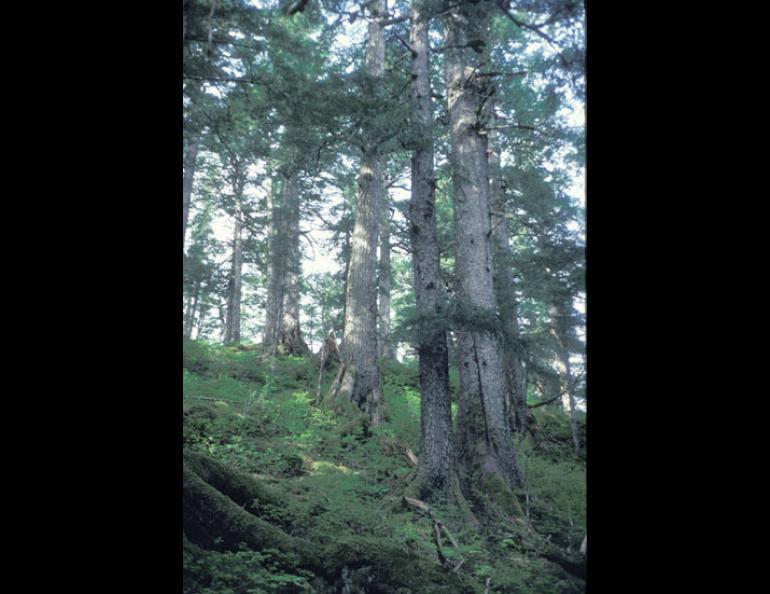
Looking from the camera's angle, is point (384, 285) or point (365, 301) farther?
point (384, 285)

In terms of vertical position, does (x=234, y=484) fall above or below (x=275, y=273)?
below

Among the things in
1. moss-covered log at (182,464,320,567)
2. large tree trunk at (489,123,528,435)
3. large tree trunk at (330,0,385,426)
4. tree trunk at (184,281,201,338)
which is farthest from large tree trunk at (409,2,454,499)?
tree trunk at (184,281,201,338)

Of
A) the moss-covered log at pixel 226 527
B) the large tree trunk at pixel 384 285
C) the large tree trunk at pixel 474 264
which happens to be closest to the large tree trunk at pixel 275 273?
the large tree trunk at pixel 384 285

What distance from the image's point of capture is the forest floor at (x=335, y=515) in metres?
4.61

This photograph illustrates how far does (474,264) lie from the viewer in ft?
26.7

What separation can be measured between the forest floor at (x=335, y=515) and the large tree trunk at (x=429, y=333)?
2.00 ft

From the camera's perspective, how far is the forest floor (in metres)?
4.61

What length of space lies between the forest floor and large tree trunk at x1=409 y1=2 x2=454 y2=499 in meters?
0.61

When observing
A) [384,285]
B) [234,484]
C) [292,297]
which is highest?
[384,285]

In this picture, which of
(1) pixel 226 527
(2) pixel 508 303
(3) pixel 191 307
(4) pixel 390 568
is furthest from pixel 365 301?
(3) pixel 191 307

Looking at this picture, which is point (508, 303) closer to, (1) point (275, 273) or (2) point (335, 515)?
(2) point (335, 515)

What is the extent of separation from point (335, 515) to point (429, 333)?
2.66 metres

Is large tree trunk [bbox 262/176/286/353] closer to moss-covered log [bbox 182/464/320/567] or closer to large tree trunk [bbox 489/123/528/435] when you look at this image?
large tree trunk [bbox 489/123/528/435]

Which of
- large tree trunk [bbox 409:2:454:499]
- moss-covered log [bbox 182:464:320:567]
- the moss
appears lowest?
the moss
